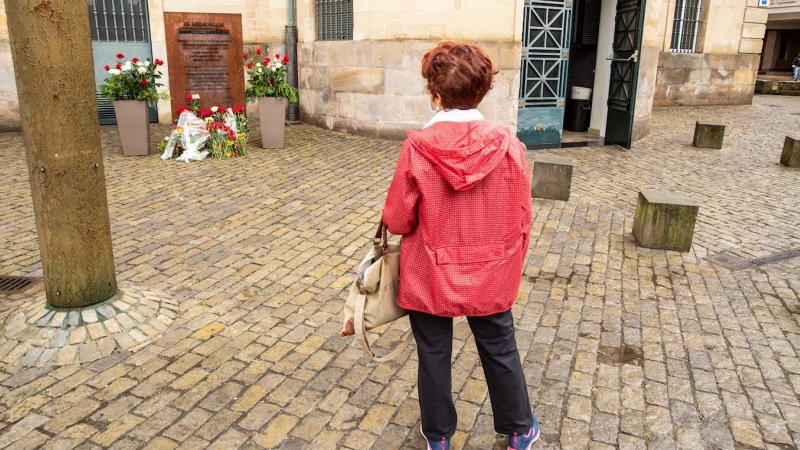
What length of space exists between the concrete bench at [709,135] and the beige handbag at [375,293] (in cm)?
1055

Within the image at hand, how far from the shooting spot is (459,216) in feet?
8.23

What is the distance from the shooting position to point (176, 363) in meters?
3.73

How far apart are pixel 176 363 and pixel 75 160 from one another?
129 cm

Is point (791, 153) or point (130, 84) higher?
point (130, 84)

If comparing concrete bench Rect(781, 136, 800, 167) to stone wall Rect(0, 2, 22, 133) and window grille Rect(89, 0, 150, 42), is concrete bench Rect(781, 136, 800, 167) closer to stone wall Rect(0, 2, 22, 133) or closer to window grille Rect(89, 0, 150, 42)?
window grille Rect(89, 0, 150, 42)

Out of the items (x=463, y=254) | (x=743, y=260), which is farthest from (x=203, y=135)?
(x=463, y=254)

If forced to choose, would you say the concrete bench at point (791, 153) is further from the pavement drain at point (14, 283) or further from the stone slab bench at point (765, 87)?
the stone slab bench at point (765, 87)

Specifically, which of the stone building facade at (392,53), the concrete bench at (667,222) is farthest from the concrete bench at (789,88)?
the concrete bench at (667,222)

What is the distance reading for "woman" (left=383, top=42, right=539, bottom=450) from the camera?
245 centimetres

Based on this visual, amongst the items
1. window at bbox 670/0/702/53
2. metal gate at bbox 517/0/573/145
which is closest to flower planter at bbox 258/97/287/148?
metal gate at bbox 517/0/573/145

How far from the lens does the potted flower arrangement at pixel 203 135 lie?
918 centimetres

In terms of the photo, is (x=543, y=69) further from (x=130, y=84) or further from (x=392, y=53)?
(x=130, y=84)

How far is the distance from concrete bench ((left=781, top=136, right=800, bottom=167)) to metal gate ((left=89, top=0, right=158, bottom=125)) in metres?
10.7

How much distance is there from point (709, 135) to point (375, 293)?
1072 centimetres
